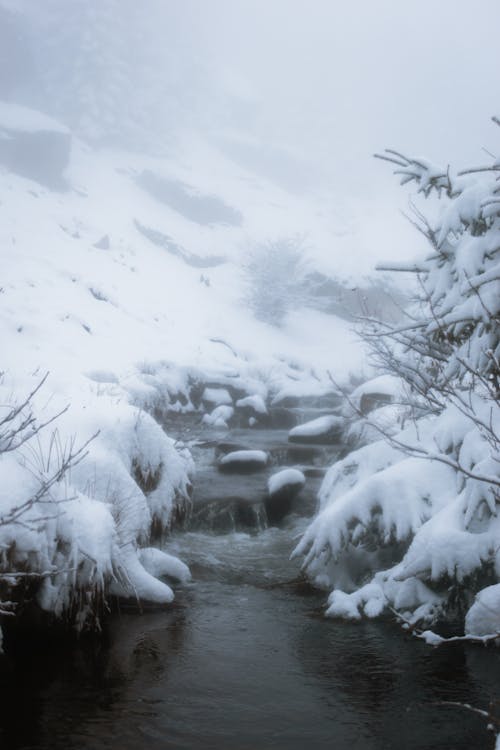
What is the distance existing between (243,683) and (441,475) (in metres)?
2.92

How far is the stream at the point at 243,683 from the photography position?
3.47m

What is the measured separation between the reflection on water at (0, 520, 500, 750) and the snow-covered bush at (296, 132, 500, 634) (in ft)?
1.48

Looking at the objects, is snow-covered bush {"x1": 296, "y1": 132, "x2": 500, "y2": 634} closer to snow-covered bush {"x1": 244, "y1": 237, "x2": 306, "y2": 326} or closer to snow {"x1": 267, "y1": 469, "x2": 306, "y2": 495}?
snow {"x1": 267, "y1": 469, "x2": 306, "y2": 495}

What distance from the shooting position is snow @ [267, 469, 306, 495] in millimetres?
10320

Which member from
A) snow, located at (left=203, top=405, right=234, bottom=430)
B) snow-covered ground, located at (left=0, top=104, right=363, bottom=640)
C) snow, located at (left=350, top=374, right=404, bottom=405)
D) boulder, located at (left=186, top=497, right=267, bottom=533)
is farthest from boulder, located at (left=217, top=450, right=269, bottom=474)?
snow, located at (left=203, top=405, right=234, bottom=430)

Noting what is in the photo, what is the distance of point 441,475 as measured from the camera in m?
5.86

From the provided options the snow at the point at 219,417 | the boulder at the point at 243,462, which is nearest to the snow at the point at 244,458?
the boulder at the point at 243,462

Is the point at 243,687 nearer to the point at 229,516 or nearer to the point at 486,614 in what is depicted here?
the point at 486,614

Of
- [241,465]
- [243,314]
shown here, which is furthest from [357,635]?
[243,314]

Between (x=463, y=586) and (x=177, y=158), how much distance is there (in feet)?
177

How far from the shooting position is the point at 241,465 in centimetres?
1226

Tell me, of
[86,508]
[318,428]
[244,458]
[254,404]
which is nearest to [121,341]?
[254,404]

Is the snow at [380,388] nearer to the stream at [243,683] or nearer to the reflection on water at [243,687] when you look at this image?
the stream at [243,683]

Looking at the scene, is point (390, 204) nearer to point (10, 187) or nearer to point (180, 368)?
point (10, 187)
